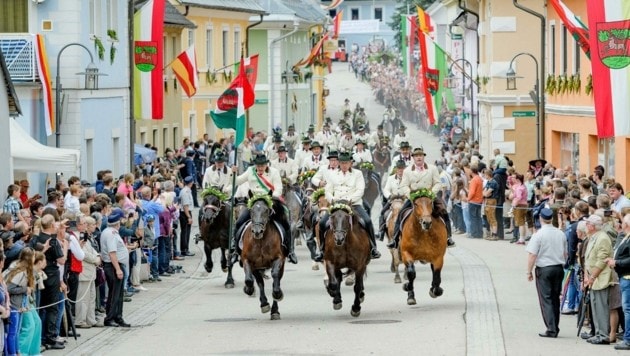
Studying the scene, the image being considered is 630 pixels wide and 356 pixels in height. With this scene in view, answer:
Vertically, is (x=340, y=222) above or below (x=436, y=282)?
above

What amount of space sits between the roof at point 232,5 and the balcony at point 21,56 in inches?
966

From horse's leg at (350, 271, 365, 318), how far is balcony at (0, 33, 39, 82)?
14.1m

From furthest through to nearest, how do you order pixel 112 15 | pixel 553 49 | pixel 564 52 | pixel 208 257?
pixel 553 49 < pixel 564 52 < pixel 112 15 < pixel 208 257

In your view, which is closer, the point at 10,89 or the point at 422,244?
the point at 422,244

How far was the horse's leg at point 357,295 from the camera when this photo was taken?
24.4m

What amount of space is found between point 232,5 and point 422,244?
4630 centimetres

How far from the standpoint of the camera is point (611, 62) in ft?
84.0

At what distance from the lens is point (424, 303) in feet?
86.2

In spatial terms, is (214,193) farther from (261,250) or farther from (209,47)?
(209,47)

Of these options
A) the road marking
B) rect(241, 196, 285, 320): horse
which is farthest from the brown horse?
rect(241, 196, 285, 320): horse

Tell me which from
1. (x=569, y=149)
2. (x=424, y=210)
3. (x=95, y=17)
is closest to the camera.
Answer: (x=424, y=210)

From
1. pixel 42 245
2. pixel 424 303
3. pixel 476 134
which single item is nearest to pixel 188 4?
pixel 476 134

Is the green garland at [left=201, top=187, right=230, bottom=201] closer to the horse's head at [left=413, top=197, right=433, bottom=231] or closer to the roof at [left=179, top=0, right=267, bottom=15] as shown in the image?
the horse's head at [left=413, top=197, right=433, bottom=231]

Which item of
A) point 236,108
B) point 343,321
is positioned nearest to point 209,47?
point 236,108
